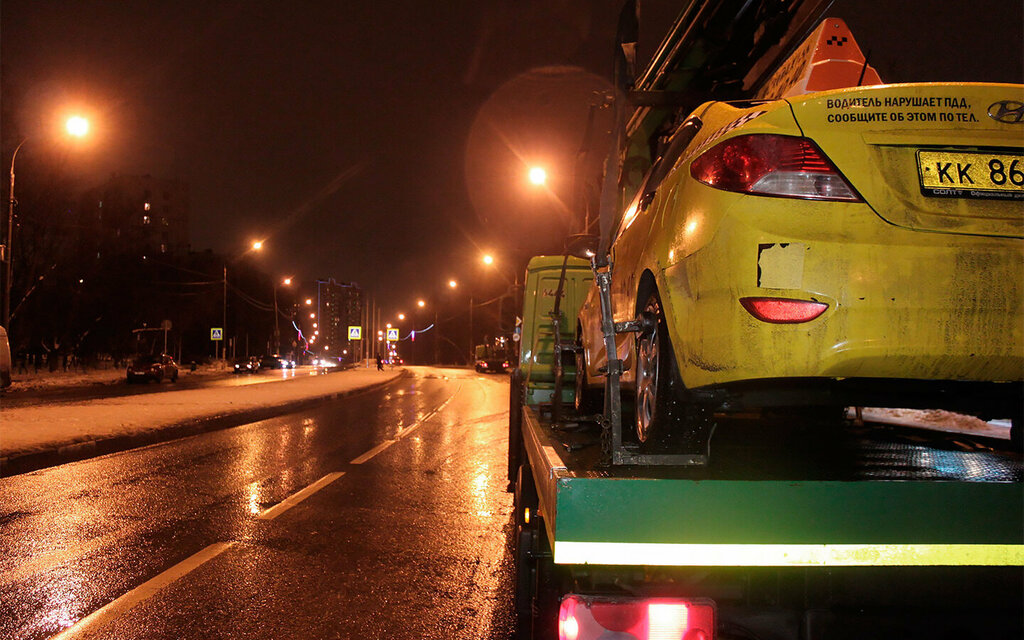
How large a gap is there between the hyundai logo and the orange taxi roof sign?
7.83 feet

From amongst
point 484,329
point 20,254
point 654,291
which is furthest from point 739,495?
point 484,329

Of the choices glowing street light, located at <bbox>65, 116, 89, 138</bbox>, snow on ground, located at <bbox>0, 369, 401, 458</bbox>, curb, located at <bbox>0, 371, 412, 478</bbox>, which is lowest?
curb, located at <bbox>0, 371, 412, 478</bbox>

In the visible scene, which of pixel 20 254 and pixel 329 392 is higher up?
pixel 20 254

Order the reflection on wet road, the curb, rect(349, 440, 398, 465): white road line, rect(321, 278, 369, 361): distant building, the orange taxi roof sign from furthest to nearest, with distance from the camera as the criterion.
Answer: rect(321, 278, 369, 361): distant building → the reflection on wet road → rect(349, 440, 398, 465): white road line → the curb → the orange taxi roof sign

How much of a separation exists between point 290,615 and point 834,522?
309 cm

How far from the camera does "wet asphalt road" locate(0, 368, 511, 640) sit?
3988mm

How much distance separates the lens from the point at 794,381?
98.9 inches

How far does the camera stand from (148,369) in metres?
36.7

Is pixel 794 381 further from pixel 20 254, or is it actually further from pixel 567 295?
pixel 20 254

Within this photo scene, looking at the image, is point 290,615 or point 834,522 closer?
point 834,522

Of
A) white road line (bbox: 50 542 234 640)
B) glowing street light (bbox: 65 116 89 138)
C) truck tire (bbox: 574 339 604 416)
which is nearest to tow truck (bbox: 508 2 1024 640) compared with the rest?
white road line (bbox: 50 542 234 640)

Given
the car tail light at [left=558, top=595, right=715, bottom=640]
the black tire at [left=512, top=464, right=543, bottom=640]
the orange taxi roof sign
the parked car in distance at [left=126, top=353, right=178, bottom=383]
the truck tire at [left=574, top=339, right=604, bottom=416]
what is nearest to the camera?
the car tail light at [left=558, top=595, right=715, bottom=640]

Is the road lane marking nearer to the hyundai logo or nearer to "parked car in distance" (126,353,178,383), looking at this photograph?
the hyundai logo

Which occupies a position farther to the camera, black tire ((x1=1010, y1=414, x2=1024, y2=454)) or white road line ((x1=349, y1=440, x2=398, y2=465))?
white road line ((x1=349, y1=440, x2=398, y2=465))
